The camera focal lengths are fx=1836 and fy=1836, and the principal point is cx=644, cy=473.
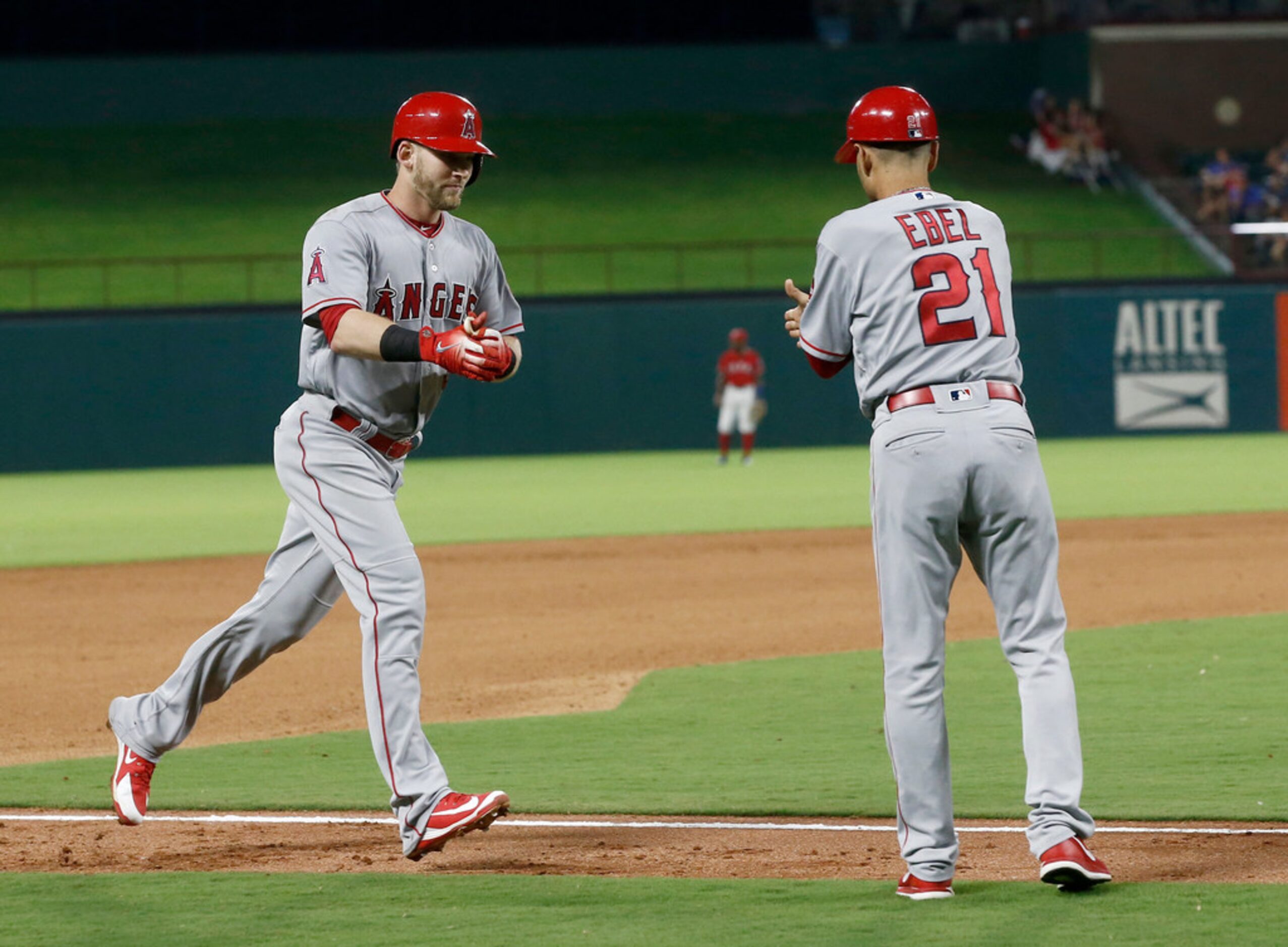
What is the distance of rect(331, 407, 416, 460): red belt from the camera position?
17.4 ft

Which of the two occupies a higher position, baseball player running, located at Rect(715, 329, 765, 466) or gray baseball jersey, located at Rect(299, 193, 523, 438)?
gray baseball jersey, located at Rect(299, 193, 523, 438)

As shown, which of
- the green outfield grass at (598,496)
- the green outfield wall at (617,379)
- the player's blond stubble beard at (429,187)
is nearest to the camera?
the player's blond stubble beard at (429,187)

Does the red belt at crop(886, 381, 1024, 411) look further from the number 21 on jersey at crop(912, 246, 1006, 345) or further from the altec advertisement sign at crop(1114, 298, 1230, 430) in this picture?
the altec advertisement sign at crop(1114, 298, 1230, 430)

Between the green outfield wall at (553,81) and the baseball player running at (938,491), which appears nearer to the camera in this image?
the baseball player running at (938,491)

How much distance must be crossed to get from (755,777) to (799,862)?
132cm

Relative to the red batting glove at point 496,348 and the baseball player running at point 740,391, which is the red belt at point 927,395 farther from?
the baseball player running at point 740,391

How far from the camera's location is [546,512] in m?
18.2

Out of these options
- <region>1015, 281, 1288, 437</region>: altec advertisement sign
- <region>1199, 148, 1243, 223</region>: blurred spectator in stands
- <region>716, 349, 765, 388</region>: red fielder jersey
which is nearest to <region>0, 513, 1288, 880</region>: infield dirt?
<region>716, 349, 765, 388</region>: red fielder jersey

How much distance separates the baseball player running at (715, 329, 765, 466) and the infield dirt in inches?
336

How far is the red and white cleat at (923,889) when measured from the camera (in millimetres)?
4492

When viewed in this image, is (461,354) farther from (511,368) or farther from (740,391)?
(740,391)

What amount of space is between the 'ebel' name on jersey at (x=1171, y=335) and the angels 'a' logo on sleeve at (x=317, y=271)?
23.5 m

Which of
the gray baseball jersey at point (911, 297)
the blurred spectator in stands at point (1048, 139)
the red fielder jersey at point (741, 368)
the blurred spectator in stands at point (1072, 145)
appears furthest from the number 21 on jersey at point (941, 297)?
the blurred spectator in stands at point (1048, 139)

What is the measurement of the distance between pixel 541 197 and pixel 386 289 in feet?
96.3
